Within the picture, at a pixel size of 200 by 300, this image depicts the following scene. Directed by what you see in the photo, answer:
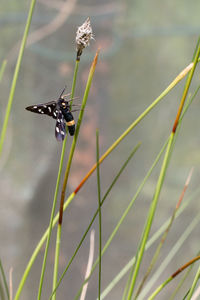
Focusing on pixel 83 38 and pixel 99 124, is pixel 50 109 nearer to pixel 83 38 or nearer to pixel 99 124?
pixel 83 38

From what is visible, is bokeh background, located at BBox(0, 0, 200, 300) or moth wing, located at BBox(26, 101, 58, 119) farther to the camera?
bokeh background, located at BBox(0, 0, 200, 300)

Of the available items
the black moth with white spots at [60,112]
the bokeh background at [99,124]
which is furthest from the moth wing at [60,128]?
the bokeh background at [99,124]

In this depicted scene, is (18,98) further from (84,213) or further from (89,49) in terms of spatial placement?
(84,213)

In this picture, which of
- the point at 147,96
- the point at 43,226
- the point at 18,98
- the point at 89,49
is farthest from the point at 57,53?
the point at 43,226

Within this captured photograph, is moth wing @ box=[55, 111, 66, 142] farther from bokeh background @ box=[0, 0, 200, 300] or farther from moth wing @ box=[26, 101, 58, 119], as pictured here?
bokeh background @ box=[0, 0, 200, 300]

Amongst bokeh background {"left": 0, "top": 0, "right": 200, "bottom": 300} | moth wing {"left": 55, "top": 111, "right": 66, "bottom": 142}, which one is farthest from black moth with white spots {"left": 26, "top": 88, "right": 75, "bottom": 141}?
bokeh background {"left": 0, "top": 0, "right": 200, "bottom": 300}

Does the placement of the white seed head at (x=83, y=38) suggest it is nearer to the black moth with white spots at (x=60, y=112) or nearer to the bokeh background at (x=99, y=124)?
the black moth with white spots at (x=60, y=112)

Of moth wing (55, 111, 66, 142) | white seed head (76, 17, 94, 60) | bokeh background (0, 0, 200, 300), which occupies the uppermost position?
bokeh background (0, 0, 200, 300)
